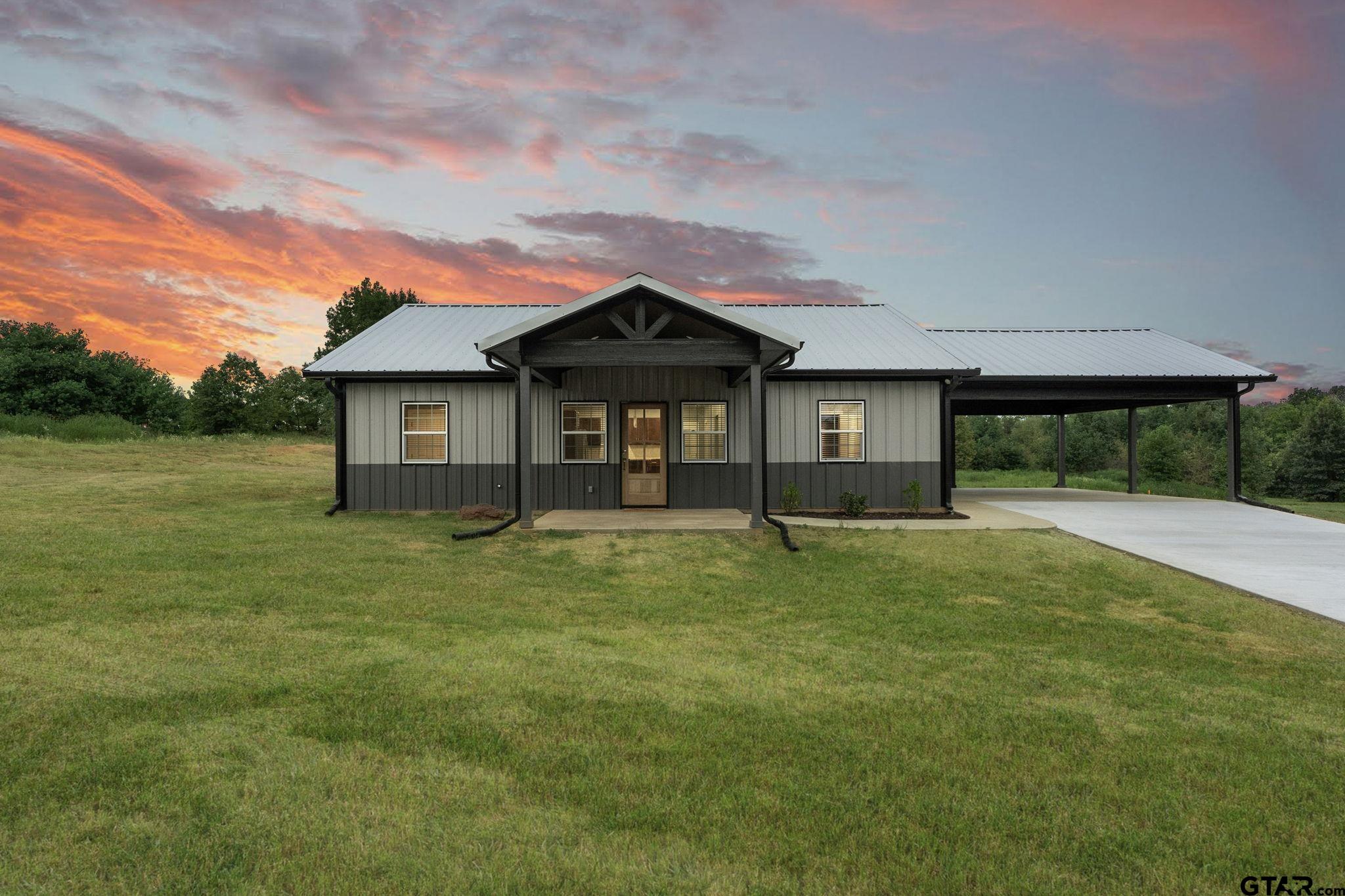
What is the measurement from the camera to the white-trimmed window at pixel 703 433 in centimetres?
1457

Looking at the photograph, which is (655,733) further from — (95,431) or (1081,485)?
(95,431)

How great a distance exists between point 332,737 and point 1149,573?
31.0 ft

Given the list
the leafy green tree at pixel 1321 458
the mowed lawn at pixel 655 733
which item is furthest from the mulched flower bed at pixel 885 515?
the leafy green tree at pixel 1321 458

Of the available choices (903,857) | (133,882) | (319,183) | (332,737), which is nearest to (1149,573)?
(903,857)

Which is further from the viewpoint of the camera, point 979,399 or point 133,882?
point 979,399

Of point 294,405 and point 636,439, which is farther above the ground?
point 294,405

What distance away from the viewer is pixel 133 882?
96.0 inches

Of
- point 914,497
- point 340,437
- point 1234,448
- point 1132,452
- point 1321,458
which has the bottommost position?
point 914,497

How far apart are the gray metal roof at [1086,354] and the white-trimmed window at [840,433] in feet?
12.0

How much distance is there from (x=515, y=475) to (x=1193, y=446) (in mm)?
50435

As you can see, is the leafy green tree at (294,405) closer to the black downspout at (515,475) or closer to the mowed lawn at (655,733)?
the black downspout at (515,475)

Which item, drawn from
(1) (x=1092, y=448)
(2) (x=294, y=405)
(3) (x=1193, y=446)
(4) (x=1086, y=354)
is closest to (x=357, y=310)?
(2) (x=294, y=405)

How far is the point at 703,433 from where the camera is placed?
1459 centimetres

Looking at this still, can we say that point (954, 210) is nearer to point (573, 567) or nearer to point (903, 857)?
point (573, 567)
